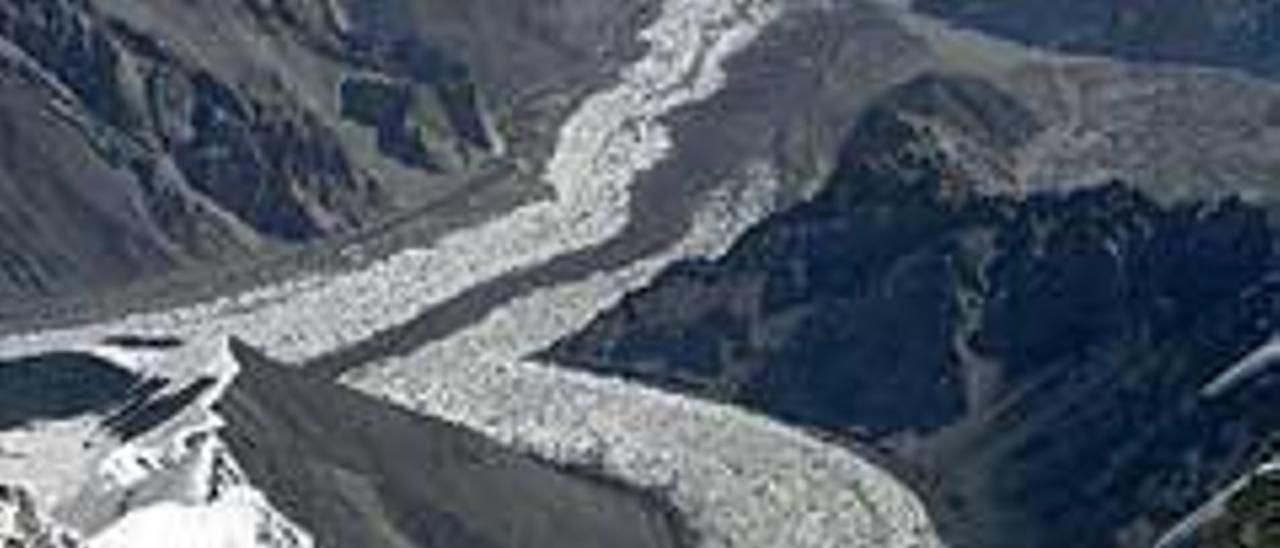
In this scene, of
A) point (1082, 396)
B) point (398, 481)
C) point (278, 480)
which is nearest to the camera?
point (278, 480)

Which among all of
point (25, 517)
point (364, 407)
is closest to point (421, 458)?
point (364, 407)

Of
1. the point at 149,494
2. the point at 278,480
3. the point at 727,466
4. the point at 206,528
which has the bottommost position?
the point at 727,466

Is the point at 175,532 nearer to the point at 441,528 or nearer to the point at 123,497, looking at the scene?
the point at 123,497

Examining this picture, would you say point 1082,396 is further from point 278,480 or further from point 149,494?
point 149,494

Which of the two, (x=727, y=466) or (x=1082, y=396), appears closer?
(x=1082, y=396)

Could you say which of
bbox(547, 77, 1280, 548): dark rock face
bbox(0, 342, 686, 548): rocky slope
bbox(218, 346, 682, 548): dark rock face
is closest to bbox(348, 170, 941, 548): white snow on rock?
bbox(547, 77, 1280, 548): dark rock face

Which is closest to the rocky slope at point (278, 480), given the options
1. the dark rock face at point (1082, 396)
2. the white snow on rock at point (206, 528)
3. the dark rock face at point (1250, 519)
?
the white snow on rock at point (206, 528)

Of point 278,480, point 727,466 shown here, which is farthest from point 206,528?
point 727,466

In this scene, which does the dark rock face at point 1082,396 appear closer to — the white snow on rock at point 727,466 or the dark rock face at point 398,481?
the white snow on rock at point 727,466

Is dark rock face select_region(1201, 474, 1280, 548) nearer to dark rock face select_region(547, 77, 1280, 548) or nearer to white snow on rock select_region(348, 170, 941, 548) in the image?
dark rock face select_region(547, 77, 1280, 548)
